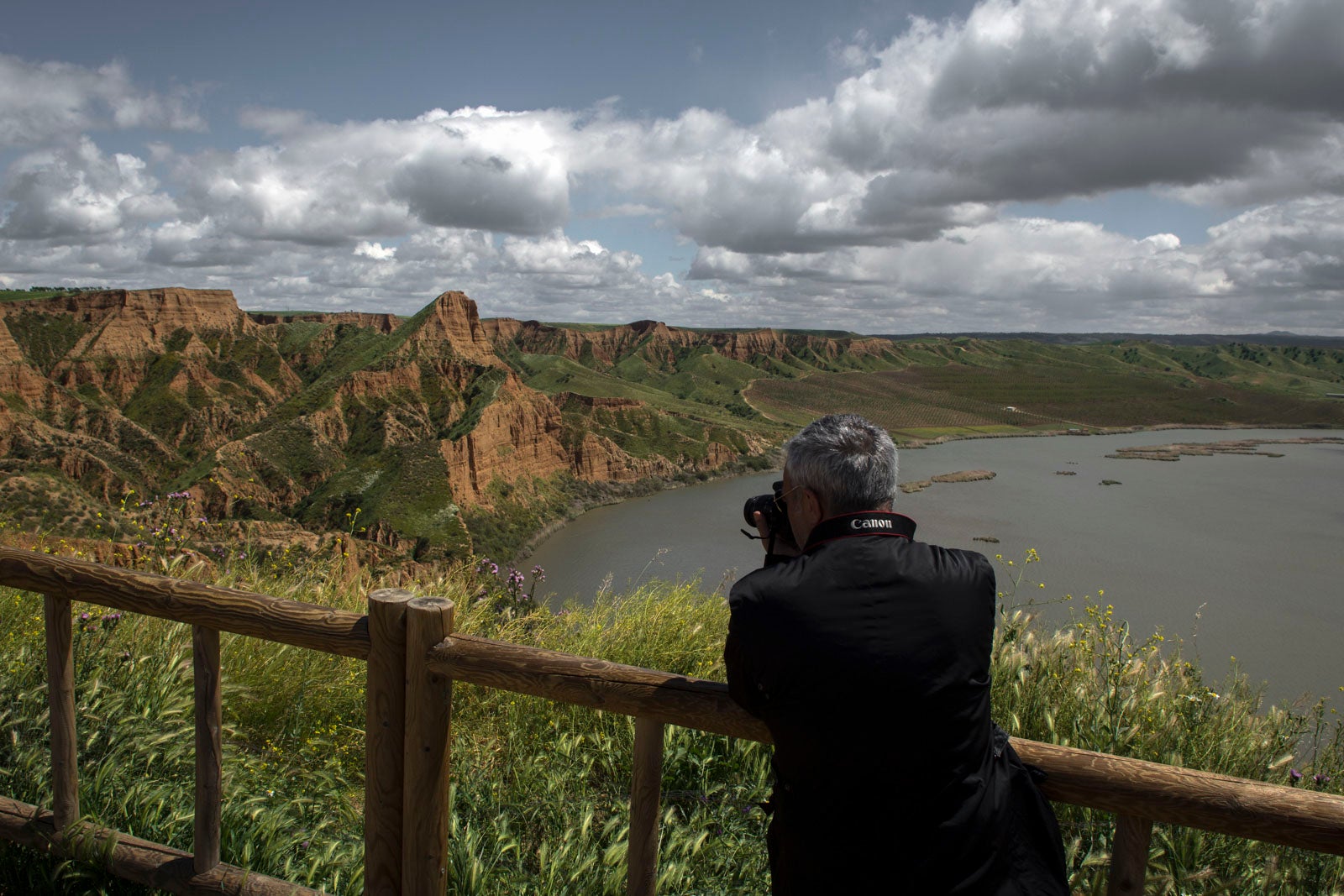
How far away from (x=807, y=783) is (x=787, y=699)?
0.65ft

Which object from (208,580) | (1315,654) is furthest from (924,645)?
(1315,654)

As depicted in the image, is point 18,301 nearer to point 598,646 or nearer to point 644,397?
point 644,397


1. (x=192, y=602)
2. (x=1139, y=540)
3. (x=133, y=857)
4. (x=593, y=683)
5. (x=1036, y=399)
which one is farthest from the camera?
(x=1036, y=399)

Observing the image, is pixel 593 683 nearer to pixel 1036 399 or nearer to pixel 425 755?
pixel 425 755

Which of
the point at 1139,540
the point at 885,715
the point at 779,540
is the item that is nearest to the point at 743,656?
the point at 885,715

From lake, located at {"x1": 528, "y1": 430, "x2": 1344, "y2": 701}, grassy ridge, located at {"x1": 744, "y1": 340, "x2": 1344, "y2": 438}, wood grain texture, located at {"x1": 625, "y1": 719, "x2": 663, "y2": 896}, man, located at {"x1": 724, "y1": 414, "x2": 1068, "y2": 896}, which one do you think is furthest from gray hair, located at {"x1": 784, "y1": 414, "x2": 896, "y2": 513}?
grassy ridge, located at {"x1": 744, "y1": 340, "x2": 1344, "y2": 438}

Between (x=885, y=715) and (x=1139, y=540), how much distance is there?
55.8 m

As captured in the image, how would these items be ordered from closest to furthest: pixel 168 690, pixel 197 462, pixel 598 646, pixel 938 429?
pixel 168 690 < pixel 598 646 < pixel 197 462 < pixel 938 429

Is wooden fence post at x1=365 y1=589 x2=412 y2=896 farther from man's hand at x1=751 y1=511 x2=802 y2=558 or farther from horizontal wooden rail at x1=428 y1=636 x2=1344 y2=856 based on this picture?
man's hand at x1=751 y1=511 x2=802 y2=558

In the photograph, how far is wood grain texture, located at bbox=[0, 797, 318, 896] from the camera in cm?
272

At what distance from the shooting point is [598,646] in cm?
474

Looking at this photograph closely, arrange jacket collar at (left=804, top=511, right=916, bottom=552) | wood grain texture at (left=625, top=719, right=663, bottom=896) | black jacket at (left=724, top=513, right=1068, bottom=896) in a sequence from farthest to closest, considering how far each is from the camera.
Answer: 1. wood grain texture at (left=625, top=719, right=663, bottom=896)
2. jacket collar at (left=804, top=511, right=916, bottom=552)
3. black jacket at (left=724, top=513, right=1068, bottom=896)

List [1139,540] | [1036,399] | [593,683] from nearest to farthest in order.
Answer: [593,683]
[1139,540]
[1036,399]

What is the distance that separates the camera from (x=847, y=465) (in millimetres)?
1955
